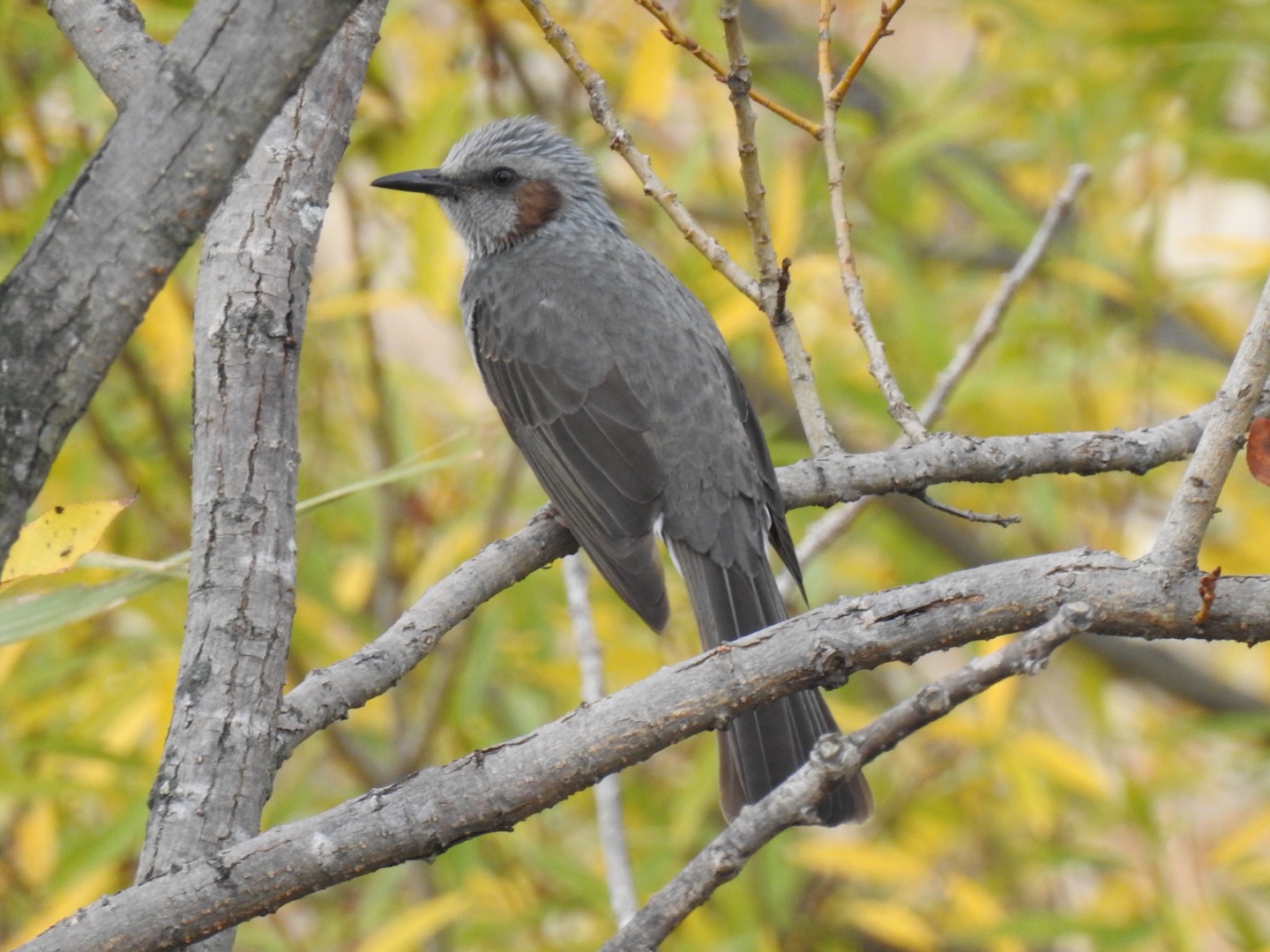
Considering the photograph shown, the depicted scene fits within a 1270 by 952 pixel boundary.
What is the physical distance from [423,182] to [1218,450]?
3.31 meters

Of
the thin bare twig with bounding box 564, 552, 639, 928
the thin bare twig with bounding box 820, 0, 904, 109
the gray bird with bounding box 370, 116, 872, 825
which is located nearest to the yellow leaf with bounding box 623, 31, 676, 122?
the gray bird with bounding box 370, 116, 872, 825

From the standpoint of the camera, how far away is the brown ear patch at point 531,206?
4.95 m

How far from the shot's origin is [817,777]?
1.62 meters

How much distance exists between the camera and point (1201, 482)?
77.5 inches

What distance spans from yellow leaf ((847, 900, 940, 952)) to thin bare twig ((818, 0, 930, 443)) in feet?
7.92

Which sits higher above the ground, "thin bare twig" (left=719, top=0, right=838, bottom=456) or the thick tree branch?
the thick tree branch

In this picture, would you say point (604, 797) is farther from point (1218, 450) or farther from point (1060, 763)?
point (1060, 763)

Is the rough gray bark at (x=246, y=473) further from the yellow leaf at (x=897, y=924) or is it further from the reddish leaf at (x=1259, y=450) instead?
the yellow leaf at (x=897, y=924)

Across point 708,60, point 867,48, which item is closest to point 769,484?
point 708,60

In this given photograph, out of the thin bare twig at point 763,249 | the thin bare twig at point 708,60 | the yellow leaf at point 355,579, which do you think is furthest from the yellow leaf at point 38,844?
the thin bare twig at point 708,60

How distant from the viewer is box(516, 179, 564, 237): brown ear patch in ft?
16.3

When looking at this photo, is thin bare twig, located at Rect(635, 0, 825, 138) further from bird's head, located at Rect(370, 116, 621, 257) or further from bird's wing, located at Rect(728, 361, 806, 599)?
bird's head, located at Rect(370, 116, 621, 257)

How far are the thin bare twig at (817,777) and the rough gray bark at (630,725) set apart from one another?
8.5 inches

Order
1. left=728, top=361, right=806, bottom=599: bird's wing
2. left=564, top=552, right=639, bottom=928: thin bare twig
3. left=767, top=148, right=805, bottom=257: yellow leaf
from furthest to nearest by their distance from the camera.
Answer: left=767, top=148, right=805, bottom=257: yellow leaf, left=728, top=361, right=806, bottom=599: bird's wing, left=564, top=552, right=639, bottom=928: thin bare twig
